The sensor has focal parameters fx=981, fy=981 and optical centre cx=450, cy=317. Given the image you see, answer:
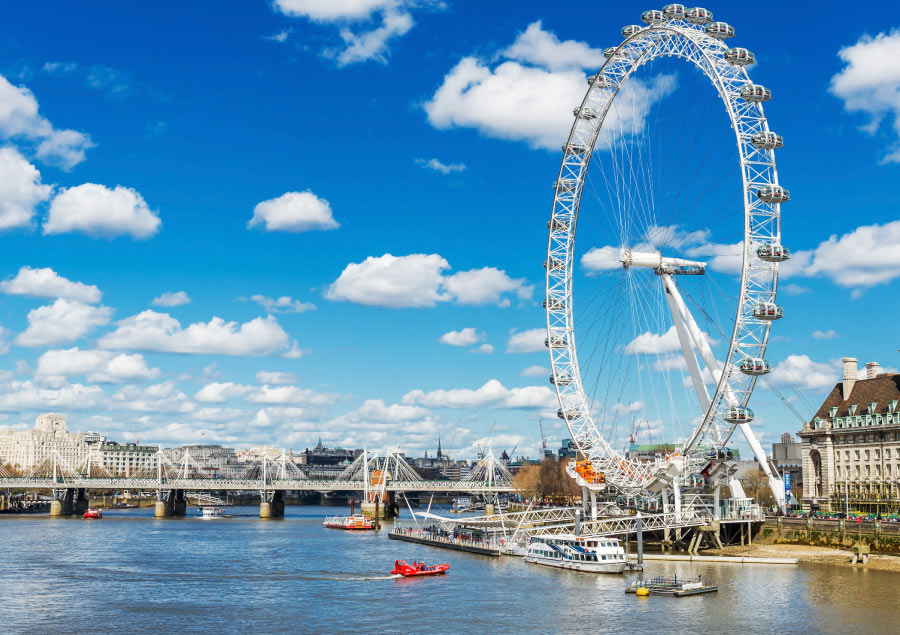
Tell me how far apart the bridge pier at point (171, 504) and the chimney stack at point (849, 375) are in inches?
4894

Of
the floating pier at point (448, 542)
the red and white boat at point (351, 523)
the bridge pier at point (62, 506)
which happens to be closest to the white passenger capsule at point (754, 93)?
the floating pier at point (448, 542)

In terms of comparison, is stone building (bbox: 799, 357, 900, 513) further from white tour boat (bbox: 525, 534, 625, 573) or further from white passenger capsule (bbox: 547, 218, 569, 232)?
white passenger capsule (bbox: 547, 218, 569, 232)

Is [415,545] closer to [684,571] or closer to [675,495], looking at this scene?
[675,495]

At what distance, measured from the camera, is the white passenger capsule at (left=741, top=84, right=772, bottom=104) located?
248 ft

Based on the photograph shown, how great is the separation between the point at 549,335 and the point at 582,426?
9.81 meters

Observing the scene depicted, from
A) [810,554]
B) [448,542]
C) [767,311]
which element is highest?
[767,311]

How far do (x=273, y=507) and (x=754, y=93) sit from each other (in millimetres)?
136905

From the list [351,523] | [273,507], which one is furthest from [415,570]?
[273,507]

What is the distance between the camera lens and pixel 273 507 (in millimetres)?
187750

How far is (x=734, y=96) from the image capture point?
76.1 metres

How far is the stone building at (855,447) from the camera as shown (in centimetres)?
10069

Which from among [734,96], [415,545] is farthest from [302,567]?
[734,96]

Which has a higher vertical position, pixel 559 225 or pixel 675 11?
pixel 675 11

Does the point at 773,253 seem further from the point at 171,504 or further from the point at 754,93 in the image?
the point at 171,504
